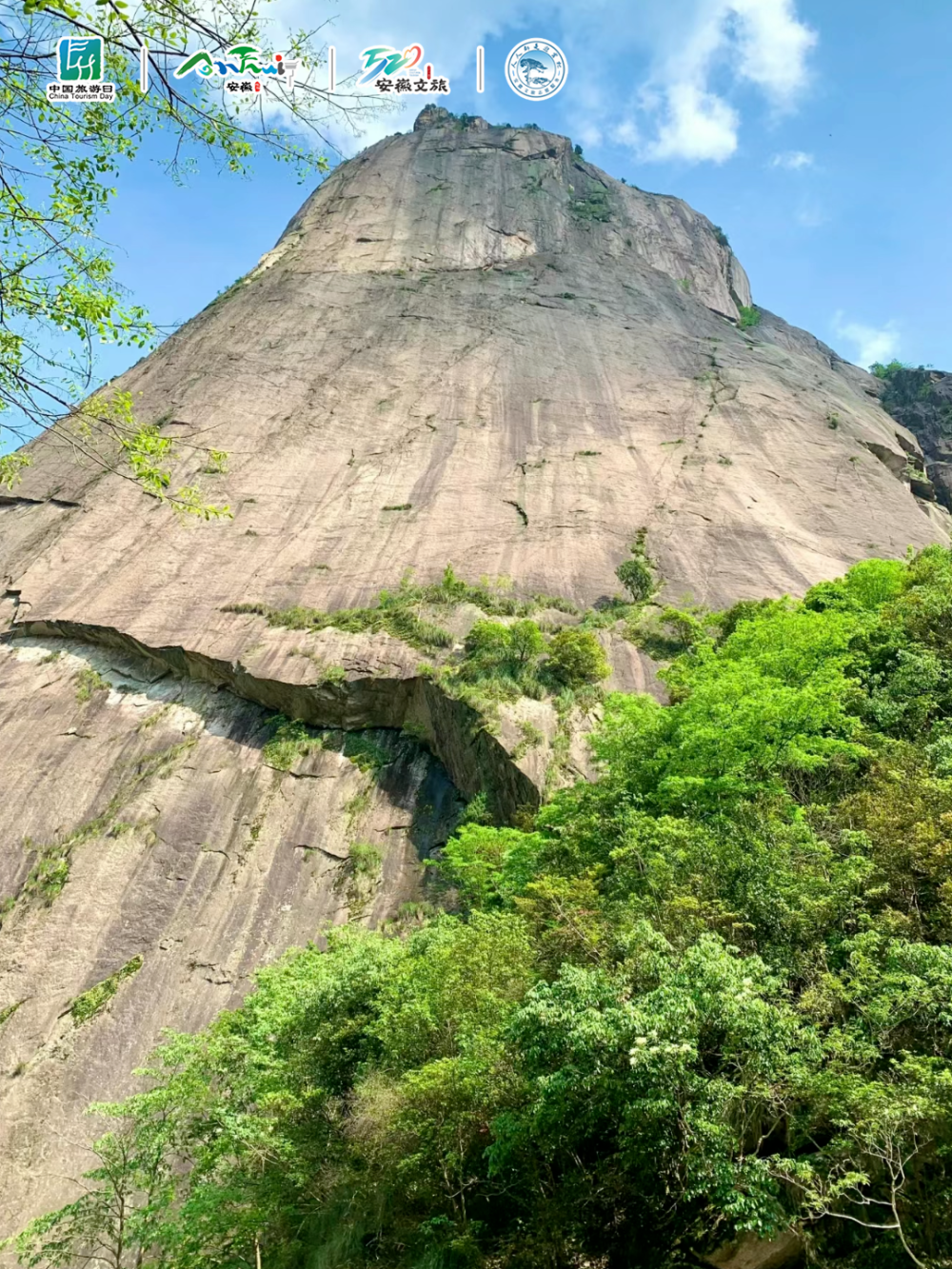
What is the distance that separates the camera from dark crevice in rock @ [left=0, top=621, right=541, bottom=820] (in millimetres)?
17281

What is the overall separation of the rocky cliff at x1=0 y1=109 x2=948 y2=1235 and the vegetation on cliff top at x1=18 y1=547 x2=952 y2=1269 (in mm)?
3077

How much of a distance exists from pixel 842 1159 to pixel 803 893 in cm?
255

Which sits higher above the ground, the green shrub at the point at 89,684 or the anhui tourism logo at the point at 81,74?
the anhui tourism logo at the point at 81,74

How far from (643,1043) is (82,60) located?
7106mm

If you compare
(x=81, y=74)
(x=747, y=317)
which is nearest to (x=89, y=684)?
(x=81, y=74)

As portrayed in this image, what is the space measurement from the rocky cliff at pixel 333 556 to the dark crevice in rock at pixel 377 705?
3.9 inches

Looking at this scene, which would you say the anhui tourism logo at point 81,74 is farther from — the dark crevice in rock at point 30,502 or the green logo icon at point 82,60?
the dark crevice in rock at point 30,502

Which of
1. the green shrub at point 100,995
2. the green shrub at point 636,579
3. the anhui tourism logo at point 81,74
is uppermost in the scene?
the green shrub at point 636,579

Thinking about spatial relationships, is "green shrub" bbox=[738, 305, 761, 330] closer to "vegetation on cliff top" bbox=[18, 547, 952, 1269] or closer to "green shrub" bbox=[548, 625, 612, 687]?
"green shrub" bbox=[548, 625, 612, 687]

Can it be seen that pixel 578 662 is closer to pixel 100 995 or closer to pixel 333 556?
pixel 333 556

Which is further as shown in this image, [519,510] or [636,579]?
[519,510]

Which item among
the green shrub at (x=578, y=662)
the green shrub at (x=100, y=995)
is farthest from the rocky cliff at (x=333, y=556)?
the green shrub at (x=578, y=662)

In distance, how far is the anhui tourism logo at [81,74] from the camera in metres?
4.29

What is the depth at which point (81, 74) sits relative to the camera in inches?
178
